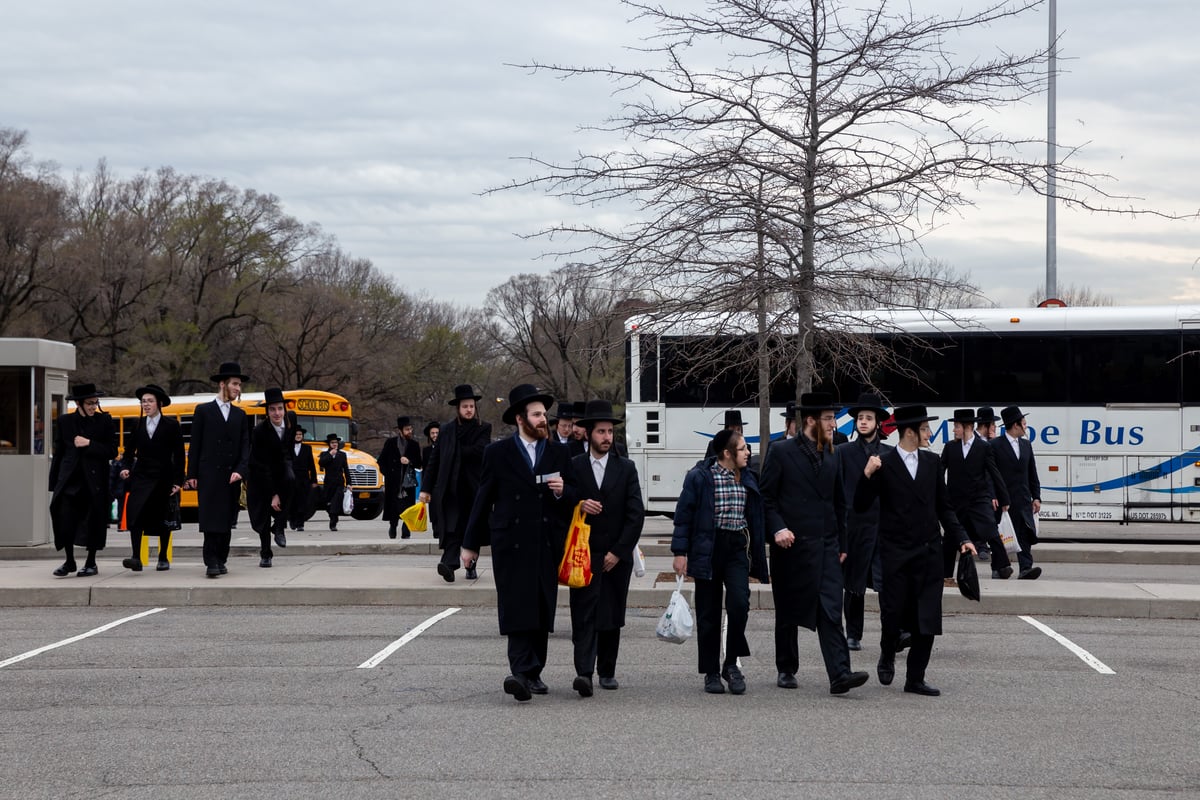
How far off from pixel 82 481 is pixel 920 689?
9450mm

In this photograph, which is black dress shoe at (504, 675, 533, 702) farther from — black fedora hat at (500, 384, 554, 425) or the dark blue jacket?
black fedora hat at (500, 384, 554, 425)

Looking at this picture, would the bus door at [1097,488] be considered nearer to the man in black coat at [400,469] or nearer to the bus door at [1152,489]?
the bus door at [1152,489]

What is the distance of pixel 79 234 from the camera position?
57625mm

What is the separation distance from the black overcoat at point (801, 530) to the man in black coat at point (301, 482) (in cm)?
1347

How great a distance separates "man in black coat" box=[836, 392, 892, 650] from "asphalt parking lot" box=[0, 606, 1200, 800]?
400 mm

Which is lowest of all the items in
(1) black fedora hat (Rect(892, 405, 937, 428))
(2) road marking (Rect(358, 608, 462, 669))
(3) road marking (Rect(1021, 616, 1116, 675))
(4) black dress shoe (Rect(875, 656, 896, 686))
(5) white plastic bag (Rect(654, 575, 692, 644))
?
(3) road marking (Rect(1021, 616, 1116, 675))

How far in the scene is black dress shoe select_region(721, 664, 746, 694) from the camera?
9102mm

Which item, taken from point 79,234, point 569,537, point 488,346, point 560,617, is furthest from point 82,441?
point 488,346

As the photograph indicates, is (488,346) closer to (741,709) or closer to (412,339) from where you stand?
(412,339)

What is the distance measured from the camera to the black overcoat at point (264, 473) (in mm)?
16016

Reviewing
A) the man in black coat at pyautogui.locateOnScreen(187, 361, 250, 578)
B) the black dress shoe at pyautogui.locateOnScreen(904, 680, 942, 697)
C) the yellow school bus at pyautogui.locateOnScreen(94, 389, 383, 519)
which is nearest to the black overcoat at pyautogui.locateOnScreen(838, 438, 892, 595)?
the black dress shoe at pyautogui.locateOnScreen(904, 680, 942, 697)

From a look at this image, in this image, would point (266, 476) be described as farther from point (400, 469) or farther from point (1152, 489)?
point (1152, 489)

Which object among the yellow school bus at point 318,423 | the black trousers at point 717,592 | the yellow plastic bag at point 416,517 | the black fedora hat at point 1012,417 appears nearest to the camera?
the black trousers at point 717,592

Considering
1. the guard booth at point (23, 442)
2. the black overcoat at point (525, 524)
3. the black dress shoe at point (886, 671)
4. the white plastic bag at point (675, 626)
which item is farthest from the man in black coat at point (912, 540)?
the guard booth at point (23, 442)
